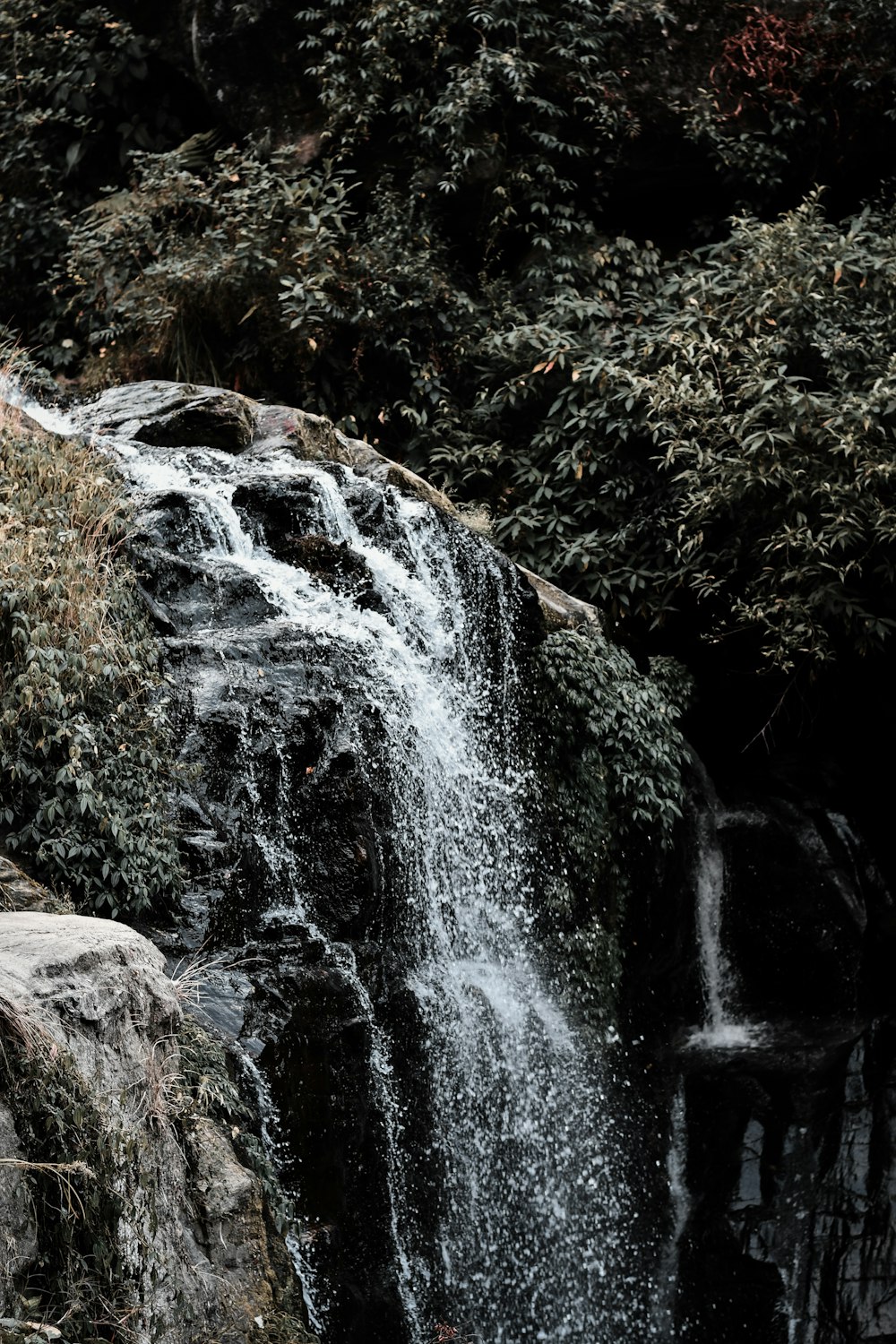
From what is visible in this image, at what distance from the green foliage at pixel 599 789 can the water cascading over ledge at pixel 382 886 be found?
9.6 inches

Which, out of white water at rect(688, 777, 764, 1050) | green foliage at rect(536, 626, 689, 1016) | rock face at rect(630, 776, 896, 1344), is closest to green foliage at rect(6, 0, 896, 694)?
green foliage at rect(536, 626, 689, 1016)

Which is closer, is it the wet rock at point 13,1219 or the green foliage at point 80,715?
the wet rock at point 13,1219

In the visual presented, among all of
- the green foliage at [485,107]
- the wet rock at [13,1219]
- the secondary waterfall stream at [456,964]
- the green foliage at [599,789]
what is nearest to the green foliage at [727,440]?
the green foliage at [599,789]

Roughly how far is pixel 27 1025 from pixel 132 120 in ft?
34.9

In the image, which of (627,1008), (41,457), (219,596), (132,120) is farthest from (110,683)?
(132,120)

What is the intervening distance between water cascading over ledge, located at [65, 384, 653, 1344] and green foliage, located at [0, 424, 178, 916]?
21 centimetres

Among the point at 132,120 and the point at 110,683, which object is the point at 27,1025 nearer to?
the point at 110,683

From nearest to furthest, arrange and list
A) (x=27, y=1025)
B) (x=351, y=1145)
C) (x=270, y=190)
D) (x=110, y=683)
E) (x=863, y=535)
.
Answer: (x=27, y=1025)
(x=351, y=1145)
(x=110, y=683)
(x=863, y=535)
(x=270, y=190)

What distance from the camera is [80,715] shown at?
206 inches

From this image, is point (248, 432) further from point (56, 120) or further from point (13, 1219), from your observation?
point (56, 120)

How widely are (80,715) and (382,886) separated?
1.52m

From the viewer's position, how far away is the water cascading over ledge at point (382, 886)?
5090 mm

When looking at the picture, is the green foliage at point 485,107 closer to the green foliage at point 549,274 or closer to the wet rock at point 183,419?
the green foliage at point 549,274

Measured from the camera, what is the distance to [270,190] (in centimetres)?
1006
